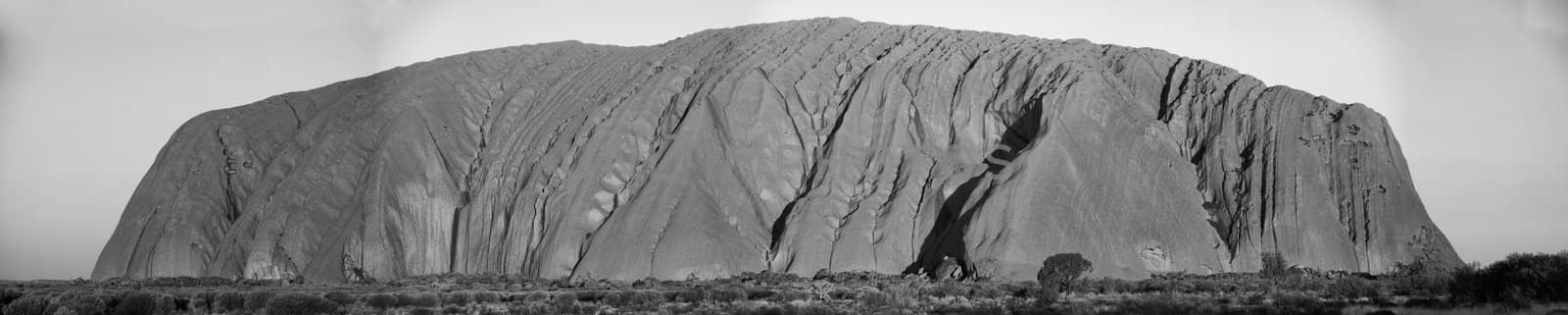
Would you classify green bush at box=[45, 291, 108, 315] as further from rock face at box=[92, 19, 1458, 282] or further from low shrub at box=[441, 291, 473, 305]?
rock face at box=[92, 19, 1458, 282]

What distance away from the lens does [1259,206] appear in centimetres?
6675

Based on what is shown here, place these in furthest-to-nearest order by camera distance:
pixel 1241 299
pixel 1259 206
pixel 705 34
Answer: pixel 705 34 → pixel 1259 206 → pixel 1241 299

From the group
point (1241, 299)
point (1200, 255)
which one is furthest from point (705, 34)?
point (1241, 299)

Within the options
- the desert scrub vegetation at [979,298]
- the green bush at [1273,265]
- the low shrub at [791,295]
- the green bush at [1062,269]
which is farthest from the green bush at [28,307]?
the green bush at [1273,265]

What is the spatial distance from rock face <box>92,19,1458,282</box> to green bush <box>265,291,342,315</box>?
2738 cm

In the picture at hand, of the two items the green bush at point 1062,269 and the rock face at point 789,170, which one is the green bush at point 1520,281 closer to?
the green bush at point 1062,269

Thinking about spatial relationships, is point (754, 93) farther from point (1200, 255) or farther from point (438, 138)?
point (1200, 255)

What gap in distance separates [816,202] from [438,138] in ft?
99.3

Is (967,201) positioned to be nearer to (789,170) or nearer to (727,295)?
(789,170)

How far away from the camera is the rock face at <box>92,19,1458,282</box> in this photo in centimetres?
6431

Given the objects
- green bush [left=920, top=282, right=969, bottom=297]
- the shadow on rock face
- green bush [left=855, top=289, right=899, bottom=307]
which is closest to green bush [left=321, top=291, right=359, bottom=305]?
green bush [left=855, top=289, right=899, bottom=307]

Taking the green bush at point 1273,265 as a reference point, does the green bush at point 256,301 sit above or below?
below

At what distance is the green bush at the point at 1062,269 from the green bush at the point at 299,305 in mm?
24953

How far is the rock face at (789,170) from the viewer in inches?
2532
